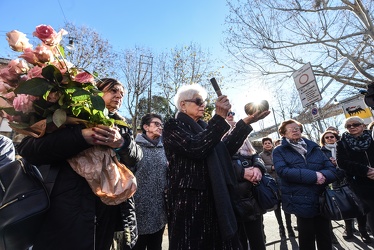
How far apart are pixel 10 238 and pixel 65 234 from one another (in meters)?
0.25

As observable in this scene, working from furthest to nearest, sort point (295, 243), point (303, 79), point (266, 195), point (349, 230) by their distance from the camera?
point (303, 79) < point (349, 230) < point (295, 243) < point (266, 195)

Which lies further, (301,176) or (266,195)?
(301,176)

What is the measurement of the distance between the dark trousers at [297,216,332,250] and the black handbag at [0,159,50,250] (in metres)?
2.92

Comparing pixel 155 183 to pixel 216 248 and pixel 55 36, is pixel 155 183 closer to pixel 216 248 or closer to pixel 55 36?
pixel 216 248

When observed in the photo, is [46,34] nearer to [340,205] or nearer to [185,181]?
[185,181]

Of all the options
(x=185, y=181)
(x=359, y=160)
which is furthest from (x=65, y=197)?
(x=359, y=160)

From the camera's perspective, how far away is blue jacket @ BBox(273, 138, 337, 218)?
2949 mm

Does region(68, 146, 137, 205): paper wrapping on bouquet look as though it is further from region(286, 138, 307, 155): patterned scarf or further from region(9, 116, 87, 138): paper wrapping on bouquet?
region(286, 138, 307, 155): patterned scarf

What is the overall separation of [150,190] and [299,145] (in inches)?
84.9

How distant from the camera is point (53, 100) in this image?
138cm

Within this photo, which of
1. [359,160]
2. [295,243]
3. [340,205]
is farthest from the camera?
A: [295,243]

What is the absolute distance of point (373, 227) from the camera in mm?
3150

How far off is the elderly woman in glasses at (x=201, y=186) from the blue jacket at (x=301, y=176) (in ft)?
5.13

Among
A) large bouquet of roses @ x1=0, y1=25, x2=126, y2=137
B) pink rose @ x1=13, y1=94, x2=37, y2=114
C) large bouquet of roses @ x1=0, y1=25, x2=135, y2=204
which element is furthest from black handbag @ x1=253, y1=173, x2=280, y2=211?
pink rose @ x1=13, y1=94, x2=37, y2=114
